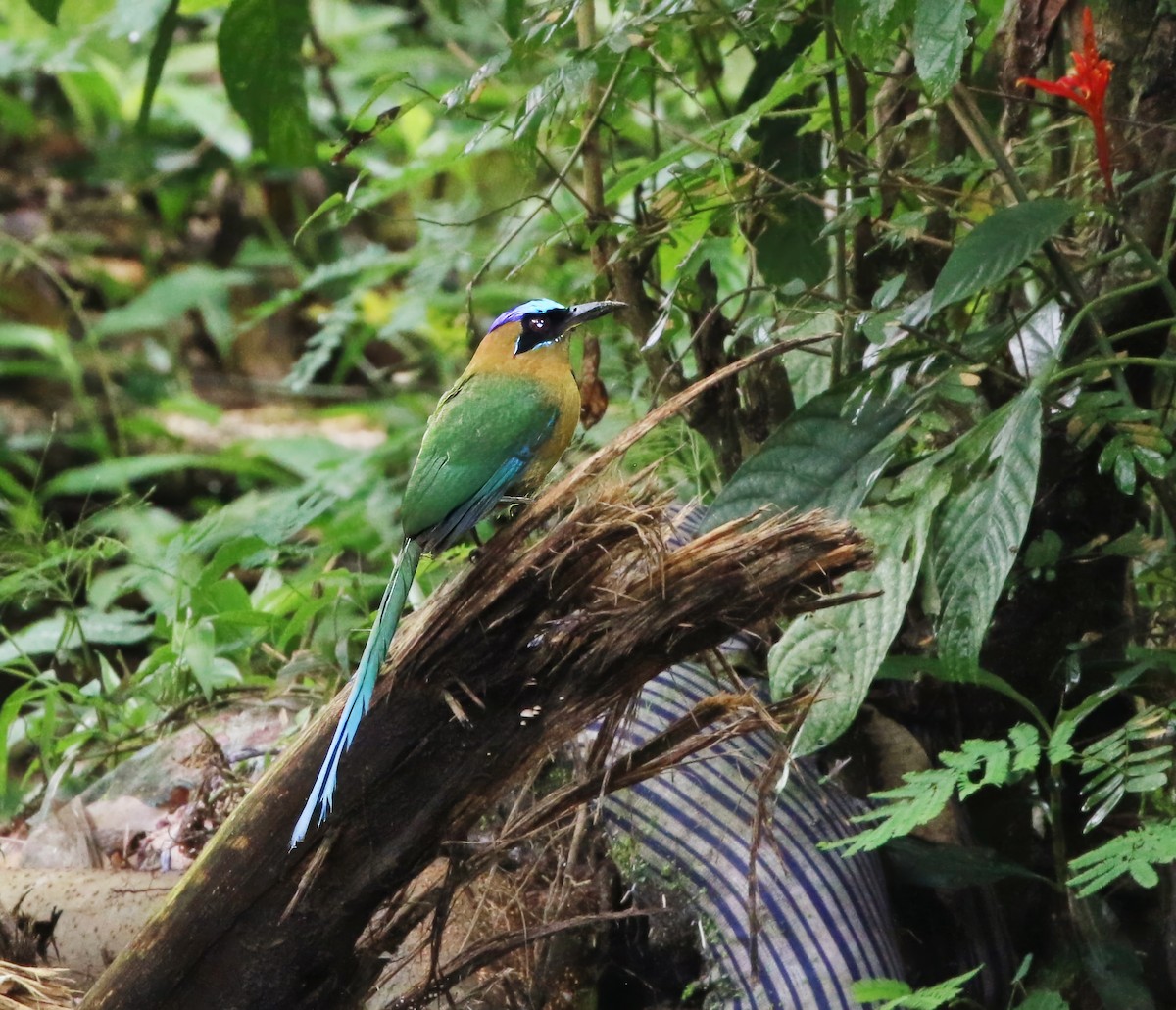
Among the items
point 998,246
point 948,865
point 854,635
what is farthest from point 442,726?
point 998,246

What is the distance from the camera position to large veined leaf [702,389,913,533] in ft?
8.41

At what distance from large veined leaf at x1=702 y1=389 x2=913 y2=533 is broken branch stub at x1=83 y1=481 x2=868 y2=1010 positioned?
321mm

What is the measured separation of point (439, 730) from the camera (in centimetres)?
228

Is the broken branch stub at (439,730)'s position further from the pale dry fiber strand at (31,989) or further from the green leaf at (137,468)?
the green leaf at (137,468)

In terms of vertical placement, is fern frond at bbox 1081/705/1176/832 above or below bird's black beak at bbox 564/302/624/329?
below

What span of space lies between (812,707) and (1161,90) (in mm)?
1453

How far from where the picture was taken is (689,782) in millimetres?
2752

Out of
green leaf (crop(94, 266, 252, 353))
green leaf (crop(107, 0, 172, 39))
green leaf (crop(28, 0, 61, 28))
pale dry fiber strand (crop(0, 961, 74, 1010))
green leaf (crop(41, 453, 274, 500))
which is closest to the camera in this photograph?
pale dry fiber strand (crop(0, 961, 74, 1010))

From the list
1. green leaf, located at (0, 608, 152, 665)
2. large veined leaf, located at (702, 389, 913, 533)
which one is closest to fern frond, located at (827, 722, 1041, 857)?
large veined leaf, located at (702, 389, 913, 533)

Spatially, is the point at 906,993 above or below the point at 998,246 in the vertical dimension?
below

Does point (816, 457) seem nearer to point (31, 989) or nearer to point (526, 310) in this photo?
point (526, 310)

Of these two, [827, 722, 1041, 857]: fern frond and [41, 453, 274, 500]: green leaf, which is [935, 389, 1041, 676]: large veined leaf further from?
[41, 453, 274, 500]: green leaf

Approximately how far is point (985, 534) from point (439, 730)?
960mm

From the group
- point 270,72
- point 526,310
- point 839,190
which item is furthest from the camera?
point 270,72
